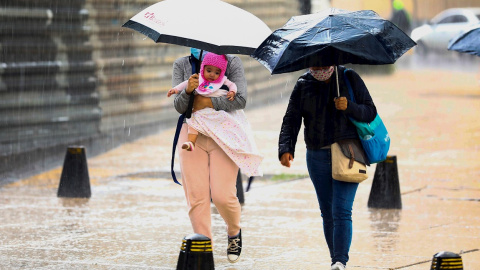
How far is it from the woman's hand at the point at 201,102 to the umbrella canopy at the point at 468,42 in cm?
213

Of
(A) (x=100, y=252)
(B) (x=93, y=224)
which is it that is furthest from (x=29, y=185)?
(A) (x=100, y=252)

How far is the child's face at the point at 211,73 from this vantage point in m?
7.05

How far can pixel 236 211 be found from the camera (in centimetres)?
730

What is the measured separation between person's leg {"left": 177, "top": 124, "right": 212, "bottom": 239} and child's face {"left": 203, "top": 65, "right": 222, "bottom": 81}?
41 centimetres

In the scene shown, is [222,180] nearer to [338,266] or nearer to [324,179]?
[324,179]

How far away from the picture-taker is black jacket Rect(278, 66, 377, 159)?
655 centimetres

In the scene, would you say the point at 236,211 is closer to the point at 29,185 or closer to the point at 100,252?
the point at 100,252

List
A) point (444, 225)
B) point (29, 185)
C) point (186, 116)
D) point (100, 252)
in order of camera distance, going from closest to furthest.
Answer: point (186, 116), point (100, 252), point (444, 225), point (29, 185)

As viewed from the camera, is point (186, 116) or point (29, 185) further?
point (29, 185)

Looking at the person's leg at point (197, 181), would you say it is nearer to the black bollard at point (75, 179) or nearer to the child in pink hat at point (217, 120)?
the child in pink hat at point (217, 120)

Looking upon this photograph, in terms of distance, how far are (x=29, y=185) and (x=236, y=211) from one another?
5.05 m

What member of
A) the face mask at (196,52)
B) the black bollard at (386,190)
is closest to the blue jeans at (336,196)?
the face mask at (196,52)

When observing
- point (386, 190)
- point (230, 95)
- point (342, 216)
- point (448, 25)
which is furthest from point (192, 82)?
point (448, 25)

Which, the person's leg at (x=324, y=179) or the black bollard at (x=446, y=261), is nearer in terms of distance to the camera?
the black bollard at (x=446, y=261)
